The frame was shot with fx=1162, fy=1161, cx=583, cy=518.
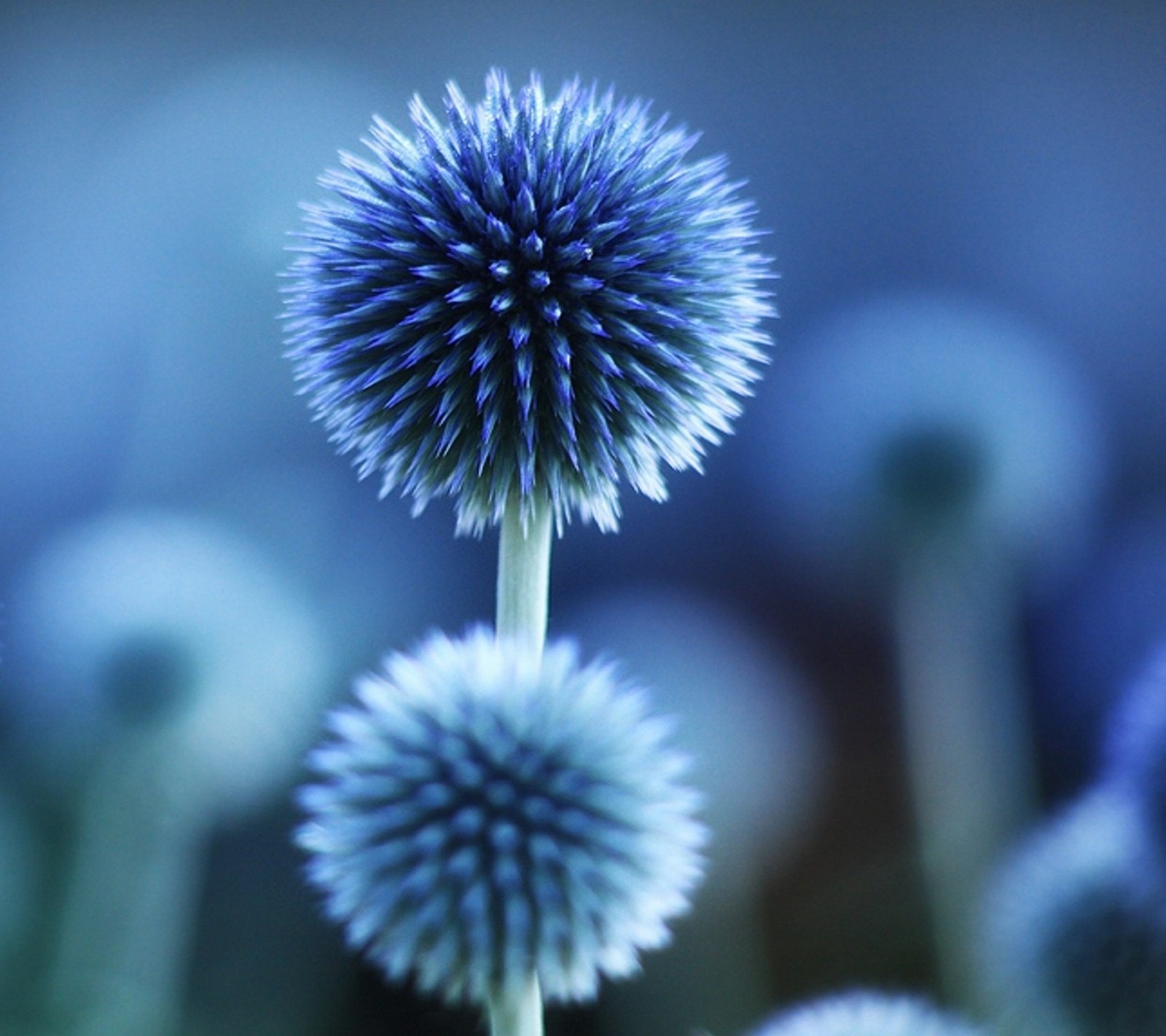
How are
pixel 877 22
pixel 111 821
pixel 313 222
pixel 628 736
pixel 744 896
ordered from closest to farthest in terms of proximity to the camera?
1. pixel 628 736
2. pixel 313 222
3. pixel 111 821
4. pixel 744 896
5. pixel 877 22

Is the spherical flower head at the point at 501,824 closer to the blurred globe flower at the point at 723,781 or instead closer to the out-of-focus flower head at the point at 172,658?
the out-of-focus flower head at the point at 172,658

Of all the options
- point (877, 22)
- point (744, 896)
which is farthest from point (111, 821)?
point (877, 22)

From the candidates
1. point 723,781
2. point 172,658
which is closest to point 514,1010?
point 172,658

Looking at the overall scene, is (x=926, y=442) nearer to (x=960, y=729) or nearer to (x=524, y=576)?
(x=960, y=729)

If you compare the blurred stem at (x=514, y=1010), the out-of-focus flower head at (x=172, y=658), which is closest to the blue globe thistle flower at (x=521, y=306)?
the blurred stem at (x=514, y=1010)

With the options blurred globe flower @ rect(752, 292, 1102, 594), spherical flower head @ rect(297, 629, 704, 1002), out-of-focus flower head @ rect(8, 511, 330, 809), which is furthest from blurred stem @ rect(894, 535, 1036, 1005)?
spherical flower head @ rect(297, 629, 704, 1002)

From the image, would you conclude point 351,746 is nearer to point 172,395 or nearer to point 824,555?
point 824,555
